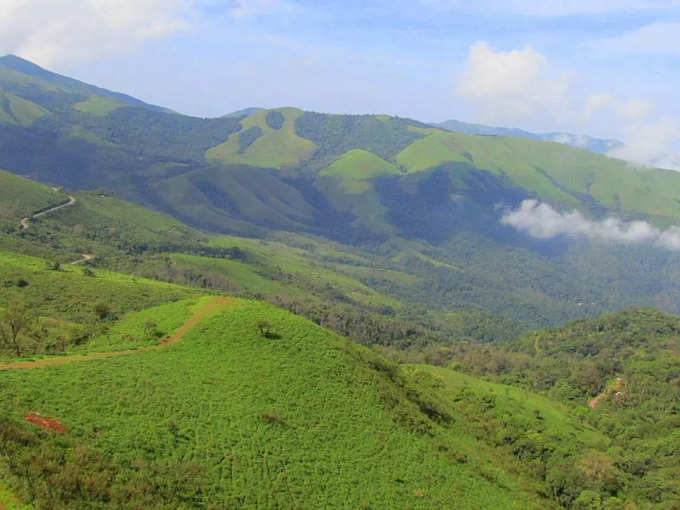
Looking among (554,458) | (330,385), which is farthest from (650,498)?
(330,385)

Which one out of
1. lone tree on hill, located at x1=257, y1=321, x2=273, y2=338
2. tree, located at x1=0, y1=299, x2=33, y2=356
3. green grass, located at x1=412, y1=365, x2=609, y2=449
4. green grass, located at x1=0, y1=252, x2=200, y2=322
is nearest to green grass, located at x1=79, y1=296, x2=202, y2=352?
tree, located at x1=0, y1=299, x2=33, y2=356

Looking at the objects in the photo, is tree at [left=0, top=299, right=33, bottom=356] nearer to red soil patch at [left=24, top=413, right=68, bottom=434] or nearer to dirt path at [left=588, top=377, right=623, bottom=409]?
red soil patch at [left=24, top=413, right=68, bottom=434]

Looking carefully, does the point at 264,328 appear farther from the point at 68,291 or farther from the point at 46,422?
the point at 68,291

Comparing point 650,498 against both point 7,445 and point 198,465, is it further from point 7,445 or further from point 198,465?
point 7,445

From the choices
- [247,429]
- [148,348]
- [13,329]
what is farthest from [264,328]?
[13,329]

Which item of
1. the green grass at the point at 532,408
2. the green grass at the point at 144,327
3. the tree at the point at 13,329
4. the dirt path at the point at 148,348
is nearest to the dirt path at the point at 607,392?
the green grass at the point at 532,408

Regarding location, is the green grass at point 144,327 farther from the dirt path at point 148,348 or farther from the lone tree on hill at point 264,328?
the lone tree on hill at point 264,328
